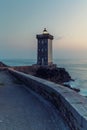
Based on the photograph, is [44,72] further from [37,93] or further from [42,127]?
[42,127]

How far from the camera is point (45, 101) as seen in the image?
27.3 feet

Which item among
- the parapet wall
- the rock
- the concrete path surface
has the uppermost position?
the parapet wall

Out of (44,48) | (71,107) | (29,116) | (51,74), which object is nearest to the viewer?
(71,107)

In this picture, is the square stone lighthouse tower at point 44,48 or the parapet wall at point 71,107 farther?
the square stone lighthouse tower at point 44,48

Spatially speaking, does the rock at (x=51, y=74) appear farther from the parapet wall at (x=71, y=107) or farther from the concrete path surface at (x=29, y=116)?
the parapet wall at (x=71, y=107)

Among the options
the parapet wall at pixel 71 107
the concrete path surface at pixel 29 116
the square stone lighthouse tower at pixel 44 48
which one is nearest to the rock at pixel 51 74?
the square stone lighthouse tower at pixel 44 48

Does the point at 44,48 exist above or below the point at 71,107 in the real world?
above

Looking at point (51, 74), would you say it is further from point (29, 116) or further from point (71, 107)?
point (71, 107)

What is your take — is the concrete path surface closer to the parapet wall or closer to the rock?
the parapet wall

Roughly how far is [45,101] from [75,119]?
3810 millimetres

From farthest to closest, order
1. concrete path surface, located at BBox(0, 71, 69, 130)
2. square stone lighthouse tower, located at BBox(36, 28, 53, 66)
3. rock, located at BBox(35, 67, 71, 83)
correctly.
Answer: square stone lighthouse tower, located at BBox(36, 28, 53, 66) → rock, located at BBox(35, 67, 71, 83) → concrete path surface, located at BBox(0, 71, 69, 130)

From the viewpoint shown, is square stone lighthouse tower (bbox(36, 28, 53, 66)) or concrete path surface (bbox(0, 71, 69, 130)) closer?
concrete path surface (bbox(0, 71, 69, 130))

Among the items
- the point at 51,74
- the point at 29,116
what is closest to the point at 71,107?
Answer: the point at 29,116

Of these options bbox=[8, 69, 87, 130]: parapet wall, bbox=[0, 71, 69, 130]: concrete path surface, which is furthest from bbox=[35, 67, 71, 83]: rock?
bbox=[8, 69, 87, 130]: parapet wall
